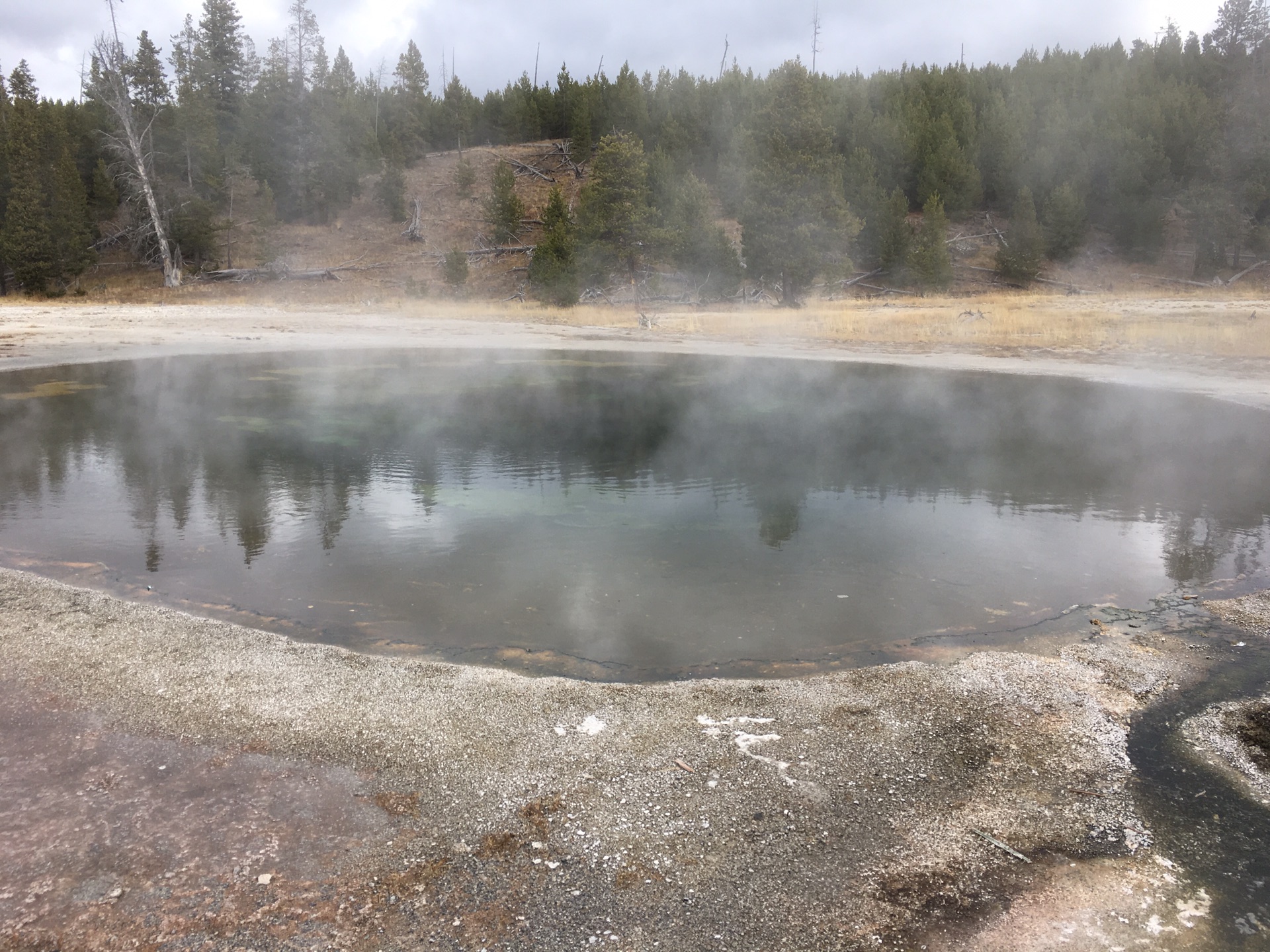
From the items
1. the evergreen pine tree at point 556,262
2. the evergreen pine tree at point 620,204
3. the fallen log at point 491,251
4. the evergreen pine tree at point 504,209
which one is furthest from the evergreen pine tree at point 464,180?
the evergreen pine tree at point 620,204

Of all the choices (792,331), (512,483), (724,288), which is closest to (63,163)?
(724,288)

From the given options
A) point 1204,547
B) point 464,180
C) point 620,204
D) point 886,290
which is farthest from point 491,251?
point 1204,547

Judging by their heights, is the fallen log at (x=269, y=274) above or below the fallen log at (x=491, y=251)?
below

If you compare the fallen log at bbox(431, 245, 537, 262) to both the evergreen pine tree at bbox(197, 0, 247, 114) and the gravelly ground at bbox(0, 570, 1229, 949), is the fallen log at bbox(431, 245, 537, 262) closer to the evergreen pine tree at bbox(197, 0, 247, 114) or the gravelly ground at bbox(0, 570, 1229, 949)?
the evergreen pine tree at bbox(197, 0, 247, 114)

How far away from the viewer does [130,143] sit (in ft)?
130

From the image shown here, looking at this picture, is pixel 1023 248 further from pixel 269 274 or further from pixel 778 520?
pixel 778 520

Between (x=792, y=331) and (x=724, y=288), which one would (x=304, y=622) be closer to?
(x=792, y=331)

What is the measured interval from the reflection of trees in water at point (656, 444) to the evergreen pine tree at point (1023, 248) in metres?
27.8

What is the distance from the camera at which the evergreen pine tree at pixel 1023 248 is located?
42.7m

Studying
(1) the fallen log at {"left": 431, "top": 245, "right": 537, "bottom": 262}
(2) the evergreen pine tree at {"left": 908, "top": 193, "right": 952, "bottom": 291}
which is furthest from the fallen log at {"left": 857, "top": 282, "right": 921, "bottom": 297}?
(1) the fallen log at {"left": 431, "top": 245, "right": 537, "bottom": 262}

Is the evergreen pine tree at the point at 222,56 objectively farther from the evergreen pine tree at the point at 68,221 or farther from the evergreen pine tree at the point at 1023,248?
the evergreen pine tree at the point at 1023,248

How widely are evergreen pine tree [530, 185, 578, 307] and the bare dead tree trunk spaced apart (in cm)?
1727

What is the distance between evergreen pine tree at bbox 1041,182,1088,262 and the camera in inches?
1779

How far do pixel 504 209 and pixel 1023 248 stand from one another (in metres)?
24.8
